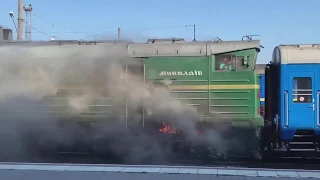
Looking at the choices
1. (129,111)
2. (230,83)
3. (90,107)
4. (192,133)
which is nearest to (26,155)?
(90,107)

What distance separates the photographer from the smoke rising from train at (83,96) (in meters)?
10.5

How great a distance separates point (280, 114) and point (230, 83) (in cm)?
154

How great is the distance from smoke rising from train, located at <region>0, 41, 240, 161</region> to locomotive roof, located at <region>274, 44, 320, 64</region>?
8.78 ft

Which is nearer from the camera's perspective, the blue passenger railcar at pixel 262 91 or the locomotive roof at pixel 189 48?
the locomotive roof at pixel 189 48

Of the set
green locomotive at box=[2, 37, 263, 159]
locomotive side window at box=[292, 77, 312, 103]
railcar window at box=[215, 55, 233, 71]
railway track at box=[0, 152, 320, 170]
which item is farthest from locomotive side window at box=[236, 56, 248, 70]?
railway track at box=[0, 152, 320, 170]

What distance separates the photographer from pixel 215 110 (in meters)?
10.4

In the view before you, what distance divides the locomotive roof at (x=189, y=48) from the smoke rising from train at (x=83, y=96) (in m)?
0.29

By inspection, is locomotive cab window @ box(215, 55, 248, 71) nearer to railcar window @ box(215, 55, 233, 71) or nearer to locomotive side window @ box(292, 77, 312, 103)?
railcar window @ box(215, 55, 233, 71)

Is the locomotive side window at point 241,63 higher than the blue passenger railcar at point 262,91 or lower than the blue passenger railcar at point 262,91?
higher

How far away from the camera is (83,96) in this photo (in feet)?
35.0

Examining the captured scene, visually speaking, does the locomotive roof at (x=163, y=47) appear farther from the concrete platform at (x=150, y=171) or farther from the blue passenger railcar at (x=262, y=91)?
the concrete platform at (x=150, y=171)

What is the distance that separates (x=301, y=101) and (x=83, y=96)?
5.45 metres

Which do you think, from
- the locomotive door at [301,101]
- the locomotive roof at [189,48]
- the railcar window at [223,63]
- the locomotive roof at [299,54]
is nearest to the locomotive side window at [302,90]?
the locomotive door at [301,101]

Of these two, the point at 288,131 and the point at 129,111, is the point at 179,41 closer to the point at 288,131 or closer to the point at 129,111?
the point at 129,111
